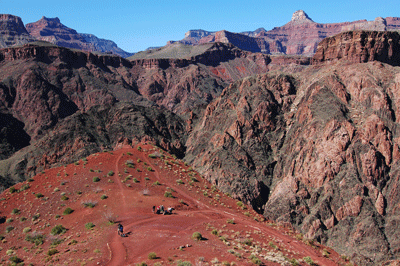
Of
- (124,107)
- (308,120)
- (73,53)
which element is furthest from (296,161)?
(73,53)

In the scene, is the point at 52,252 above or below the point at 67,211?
below

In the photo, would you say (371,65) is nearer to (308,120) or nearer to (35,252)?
(308,120)

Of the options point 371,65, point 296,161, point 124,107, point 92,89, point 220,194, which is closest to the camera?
point 220,194

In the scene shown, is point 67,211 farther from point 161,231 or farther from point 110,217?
point 161,231

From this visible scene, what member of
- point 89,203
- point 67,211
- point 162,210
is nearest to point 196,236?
point 162,210

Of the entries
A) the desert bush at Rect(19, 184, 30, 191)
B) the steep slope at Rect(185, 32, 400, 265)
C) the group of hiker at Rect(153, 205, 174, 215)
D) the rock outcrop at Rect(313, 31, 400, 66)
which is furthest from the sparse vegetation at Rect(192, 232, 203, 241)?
the rock outcrop at Rect(313, 31, 400, 66)

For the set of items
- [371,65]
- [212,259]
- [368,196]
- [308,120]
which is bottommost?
[368,196]

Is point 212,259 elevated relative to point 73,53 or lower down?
lower down

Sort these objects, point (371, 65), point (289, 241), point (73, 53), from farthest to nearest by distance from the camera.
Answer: point (73, 53), point (371, 65), point (289, 241)
